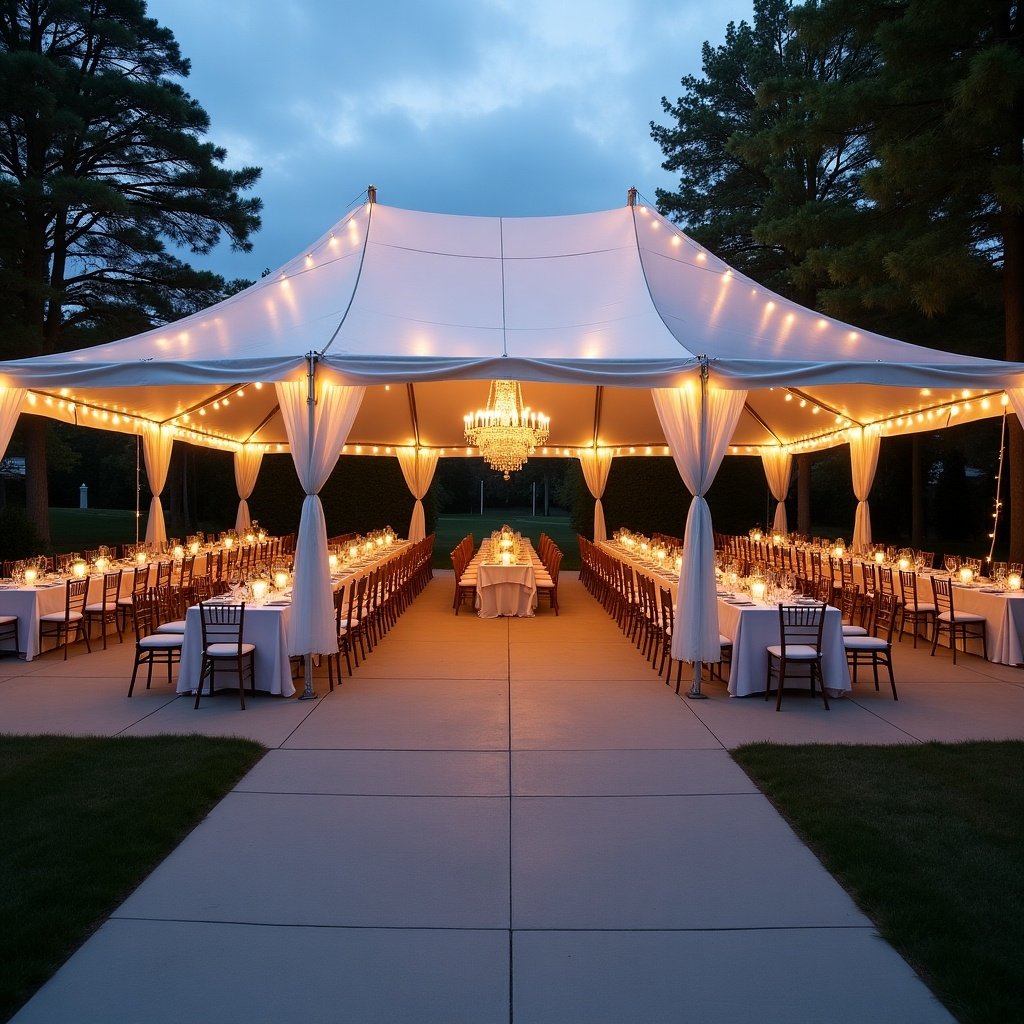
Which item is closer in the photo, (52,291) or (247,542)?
(52,291)


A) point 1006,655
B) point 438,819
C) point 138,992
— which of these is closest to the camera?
point 138,992

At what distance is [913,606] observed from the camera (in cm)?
1065

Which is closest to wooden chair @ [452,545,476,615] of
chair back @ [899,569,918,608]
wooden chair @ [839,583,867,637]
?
wooden chair @ [839,583,867,637]

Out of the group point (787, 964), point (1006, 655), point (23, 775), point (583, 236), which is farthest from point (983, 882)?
point (583, 236)

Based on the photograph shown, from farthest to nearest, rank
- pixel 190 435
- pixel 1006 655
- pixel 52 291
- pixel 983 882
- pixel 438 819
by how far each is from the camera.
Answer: pixel 190 435 < pixel 52 291 < pixel 1006 655 < pixel 438 819 < pixel 983 882

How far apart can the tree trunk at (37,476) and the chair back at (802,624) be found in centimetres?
1387

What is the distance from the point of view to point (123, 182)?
57.1 ft

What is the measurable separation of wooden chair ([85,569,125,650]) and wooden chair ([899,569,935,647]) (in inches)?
380

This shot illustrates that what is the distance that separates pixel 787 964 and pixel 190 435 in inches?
609

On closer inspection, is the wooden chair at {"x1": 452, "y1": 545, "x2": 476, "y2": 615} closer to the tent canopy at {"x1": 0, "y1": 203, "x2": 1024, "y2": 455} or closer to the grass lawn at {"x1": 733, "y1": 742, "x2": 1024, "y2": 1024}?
the tent canopy at {"x1": 0, "y1": 203, "x2": 1024, "y2": 455}

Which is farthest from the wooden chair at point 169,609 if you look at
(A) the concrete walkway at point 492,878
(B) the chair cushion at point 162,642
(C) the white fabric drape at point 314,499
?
(C) the white fabric drape at point 314,499

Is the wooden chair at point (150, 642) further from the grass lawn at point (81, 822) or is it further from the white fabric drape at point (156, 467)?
the white fabric drape at point (156, 467)

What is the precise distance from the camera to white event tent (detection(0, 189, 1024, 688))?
8.20 metres

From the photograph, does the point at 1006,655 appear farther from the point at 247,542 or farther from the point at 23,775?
the point at 247,542
